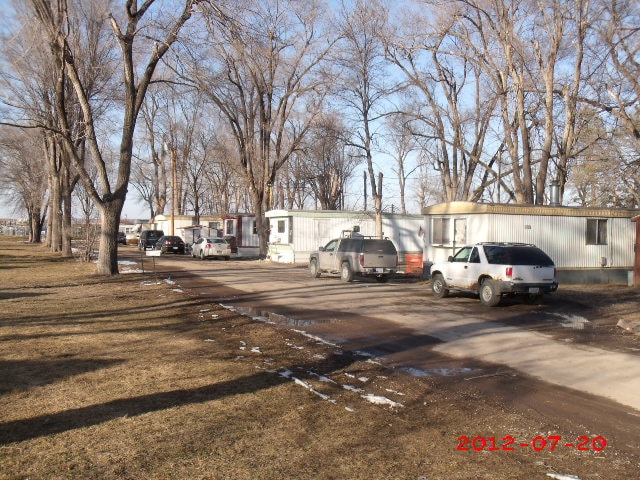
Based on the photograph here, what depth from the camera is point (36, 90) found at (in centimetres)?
3072

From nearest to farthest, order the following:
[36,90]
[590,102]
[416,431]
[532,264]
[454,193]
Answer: [416,431], [532,264], [590,102], [36,90], [454,193]

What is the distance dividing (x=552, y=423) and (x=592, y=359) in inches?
144

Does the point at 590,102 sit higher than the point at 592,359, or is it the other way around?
the point at 590,102

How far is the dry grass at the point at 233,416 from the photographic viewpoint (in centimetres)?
447

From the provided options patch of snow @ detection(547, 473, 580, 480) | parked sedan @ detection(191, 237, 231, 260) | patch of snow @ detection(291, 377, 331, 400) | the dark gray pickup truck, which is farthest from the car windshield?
parked sedan @ detection(191, 237, 231, 260)

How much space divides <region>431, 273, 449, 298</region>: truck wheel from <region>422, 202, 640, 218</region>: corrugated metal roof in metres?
4.17

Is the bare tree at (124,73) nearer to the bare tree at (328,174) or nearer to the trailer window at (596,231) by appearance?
the trailer window at (596,231)

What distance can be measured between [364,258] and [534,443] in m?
16.2

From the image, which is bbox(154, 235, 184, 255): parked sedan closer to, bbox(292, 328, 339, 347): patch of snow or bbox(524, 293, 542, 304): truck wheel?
bbox(524, 293, 542, 304): truck wheel

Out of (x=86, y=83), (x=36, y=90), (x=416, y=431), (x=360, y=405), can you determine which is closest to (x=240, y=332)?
(x=360, y=405)

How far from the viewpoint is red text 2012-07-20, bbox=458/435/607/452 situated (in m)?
5.00

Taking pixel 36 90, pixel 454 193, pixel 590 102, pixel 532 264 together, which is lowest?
pixel 532 264

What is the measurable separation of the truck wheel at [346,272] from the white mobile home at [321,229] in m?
10.9

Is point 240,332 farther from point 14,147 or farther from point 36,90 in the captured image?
point 14,147
